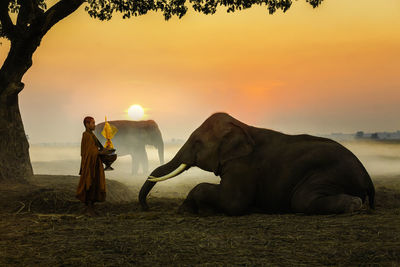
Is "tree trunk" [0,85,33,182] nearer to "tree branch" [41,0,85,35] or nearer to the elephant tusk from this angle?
"tree branch" [41,0,85,35]

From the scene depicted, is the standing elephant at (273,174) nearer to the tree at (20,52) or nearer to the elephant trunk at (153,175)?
the elephant trunk at (153,175)

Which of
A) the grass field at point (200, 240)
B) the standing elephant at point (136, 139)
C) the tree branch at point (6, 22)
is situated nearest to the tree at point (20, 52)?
the tree branch at point (6, 22)

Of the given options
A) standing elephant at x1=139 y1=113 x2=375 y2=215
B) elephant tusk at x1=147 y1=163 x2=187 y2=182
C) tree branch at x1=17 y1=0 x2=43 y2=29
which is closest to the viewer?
standing elephant at x1=139 y1=113 x2=375 y2=215

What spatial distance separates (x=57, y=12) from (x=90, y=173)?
768 cm

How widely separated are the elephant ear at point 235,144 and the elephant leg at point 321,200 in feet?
4.20

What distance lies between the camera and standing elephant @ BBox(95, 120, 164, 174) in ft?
106

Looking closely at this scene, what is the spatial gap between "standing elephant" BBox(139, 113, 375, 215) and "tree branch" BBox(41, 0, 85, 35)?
8111mm

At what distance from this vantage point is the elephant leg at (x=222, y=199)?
9.84 m

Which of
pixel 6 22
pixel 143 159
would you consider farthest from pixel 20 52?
pixel 143 159

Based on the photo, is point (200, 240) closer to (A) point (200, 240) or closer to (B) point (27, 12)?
(A) point (200, 240)

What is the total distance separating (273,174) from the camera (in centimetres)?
1013

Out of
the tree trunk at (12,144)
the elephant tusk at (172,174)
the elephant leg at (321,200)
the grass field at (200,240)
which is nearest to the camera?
the grass field at (200,240)

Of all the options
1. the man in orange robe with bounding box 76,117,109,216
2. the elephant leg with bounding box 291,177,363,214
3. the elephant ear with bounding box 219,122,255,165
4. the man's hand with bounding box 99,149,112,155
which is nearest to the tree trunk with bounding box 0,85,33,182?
the man in orange robe with bounding box 76,117,109,216

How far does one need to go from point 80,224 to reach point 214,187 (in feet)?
Answer: 8.07
